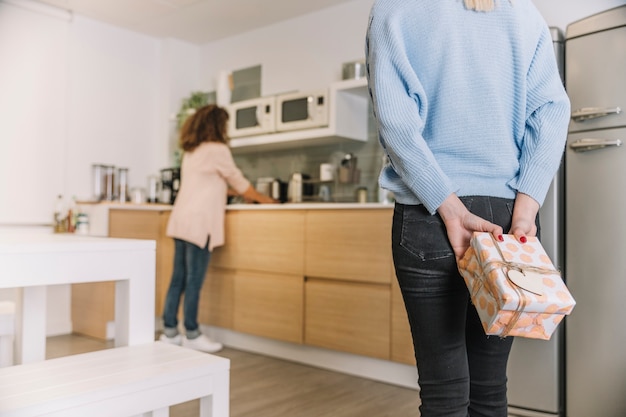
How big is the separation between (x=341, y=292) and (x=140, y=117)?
2.52 metres

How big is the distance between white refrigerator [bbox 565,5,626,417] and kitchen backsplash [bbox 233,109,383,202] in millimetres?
1380

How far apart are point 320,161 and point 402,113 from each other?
2818mm

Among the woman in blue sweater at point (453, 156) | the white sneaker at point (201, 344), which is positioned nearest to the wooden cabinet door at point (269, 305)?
the white sneaker at point (201, 344)

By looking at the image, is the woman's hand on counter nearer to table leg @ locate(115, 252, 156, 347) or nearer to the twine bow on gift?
table leg @ locate(115, 252, 156, 347)

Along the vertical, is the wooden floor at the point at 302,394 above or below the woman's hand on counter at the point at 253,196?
below

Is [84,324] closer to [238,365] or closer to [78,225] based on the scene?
[78,225]

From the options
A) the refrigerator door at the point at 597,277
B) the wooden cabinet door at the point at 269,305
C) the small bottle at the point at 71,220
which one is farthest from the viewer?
the small bottle at the point at 71,220

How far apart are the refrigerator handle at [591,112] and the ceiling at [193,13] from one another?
1.93 meters

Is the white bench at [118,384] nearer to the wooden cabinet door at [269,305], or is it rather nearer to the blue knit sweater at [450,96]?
the blue knit sweater at [450,96]

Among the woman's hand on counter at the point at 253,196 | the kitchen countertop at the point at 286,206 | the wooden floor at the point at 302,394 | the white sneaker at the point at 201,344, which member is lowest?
the wooden floor at the point at 302,394

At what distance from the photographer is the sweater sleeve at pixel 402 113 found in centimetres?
95

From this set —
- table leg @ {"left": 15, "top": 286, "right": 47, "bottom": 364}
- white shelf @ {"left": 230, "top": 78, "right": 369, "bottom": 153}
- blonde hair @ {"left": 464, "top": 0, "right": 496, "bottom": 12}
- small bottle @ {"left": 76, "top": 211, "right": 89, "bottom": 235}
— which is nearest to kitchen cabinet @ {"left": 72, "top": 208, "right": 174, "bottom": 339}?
small bottle @ {"left": 76, "top": 211, "right": 89, "bottom": 235}

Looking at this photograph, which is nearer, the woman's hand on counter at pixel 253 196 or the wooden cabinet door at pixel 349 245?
the wooden cabinet door at pixel 349 245

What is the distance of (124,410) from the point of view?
1156mm
